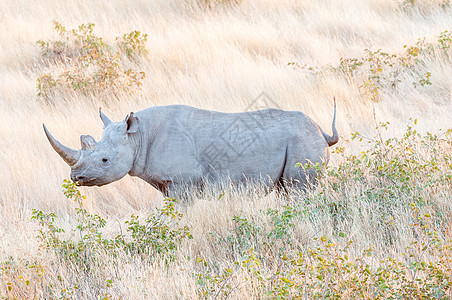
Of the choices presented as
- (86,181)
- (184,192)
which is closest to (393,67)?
(184,192)

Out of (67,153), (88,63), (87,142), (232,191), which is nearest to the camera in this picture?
(67,153)

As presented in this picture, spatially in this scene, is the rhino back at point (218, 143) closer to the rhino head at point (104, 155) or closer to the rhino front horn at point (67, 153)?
the rhino head at point (104, 155)

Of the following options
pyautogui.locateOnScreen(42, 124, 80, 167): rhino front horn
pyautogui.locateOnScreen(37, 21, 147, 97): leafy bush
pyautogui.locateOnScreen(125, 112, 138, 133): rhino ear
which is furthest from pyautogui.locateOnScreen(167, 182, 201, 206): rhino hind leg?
pyautogui.locateOnScreen(37, 21, 147, 97): leafy bush

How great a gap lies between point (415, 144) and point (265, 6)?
8949mm

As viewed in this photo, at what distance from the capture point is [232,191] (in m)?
5.75

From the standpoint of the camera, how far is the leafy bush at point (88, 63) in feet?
32.9

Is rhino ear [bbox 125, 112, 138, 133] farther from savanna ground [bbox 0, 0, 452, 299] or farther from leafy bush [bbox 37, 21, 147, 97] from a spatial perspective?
leafy bush [bbox 37, 21, 147, 97]

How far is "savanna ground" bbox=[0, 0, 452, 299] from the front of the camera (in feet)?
14.4

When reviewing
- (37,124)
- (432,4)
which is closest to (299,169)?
(37,124)

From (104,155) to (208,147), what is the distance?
3.22ft

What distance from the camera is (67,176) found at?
7.30 meters

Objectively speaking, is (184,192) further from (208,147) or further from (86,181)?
(86,181)

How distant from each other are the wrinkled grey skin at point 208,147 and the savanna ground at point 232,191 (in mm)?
219

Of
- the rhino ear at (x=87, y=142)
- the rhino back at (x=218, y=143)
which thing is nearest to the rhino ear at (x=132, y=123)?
the rhino back at (x=218, y=143)
